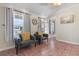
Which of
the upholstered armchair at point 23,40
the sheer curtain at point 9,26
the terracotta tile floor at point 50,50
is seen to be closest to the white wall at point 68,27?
the terracotta tile floor at point 50,50

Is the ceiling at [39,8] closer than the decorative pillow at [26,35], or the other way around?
the ceiling at [39,8]

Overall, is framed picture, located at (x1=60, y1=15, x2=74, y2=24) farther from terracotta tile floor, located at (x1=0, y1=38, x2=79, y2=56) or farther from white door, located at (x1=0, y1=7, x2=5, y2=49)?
white door, located at (x1=0, y1=7, x2=5, y2=49)

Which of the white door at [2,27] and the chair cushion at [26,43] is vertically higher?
the white door at [2,27]

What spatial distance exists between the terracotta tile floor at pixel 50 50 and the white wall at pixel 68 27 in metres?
0.18

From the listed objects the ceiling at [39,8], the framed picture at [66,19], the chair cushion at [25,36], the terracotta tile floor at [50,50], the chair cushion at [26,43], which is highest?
the ceiling at [39,8]

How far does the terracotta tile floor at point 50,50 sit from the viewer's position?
242 cm

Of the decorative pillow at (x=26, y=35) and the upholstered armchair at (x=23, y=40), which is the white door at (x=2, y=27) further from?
the decorative pillow at (x=26, y=35)

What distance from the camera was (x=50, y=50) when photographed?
255 cm

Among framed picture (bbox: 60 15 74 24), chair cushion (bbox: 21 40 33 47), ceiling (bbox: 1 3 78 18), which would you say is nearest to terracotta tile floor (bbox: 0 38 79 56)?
chair cushion (bbox: 21 40 33 47)

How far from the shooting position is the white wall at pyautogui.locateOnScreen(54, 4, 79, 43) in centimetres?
248

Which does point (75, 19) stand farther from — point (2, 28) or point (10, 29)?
point (2, 28)

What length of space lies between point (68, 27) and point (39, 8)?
3.06ft

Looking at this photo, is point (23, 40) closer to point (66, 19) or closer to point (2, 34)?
point (2, 34)

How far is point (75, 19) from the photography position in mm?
2508
